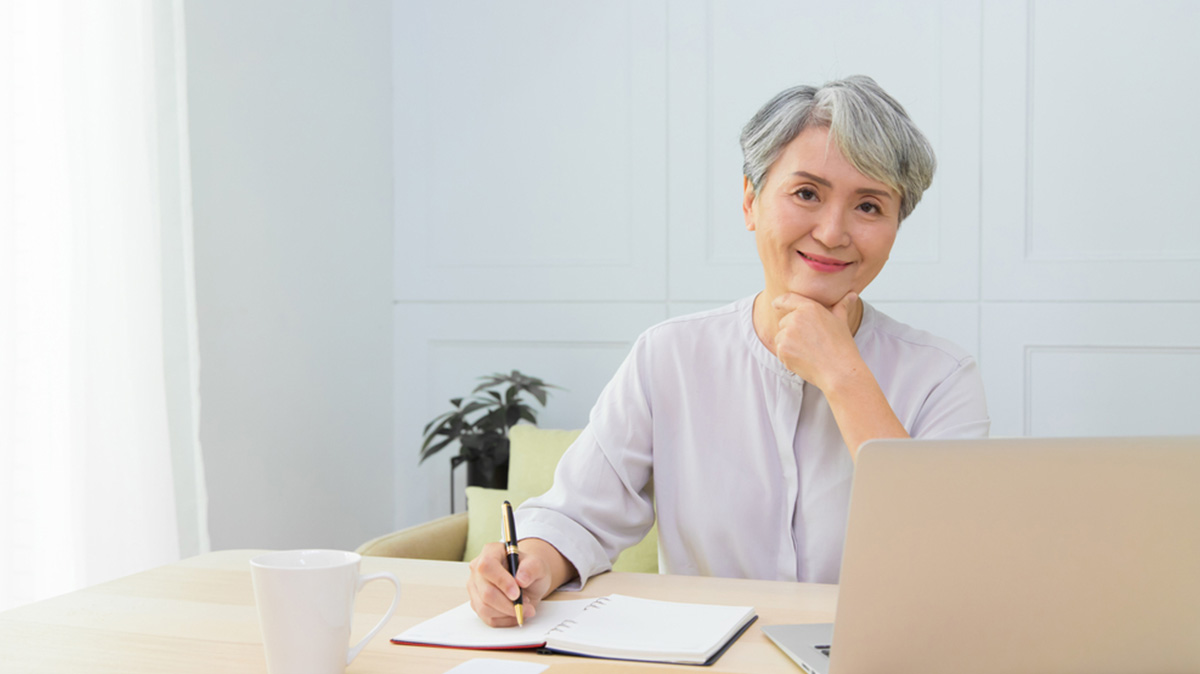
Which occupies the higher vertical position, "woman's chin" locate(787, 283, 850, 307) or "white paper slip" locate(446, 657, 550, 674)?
"woman's chin" locate(787, 283, 850, 307)

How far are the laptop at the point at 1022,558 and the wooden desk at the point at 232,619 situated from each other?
0.18 metres

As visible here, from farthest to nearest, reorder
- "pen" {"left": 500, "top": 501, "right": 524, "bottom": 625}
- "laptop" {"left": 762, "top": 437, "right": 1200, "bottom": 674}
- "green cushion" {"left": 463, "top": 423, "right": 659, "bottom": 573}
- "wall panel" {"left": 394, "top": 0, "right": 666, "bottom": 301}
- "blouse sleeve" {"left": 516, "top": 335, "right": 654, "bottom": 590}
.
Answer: "wall panel" {"left": 394, "top": 0, "right": 666, "bottom": 301}, "green cushion" {"left": 463, "top": 423, "right": 659, "bottom": 573}, "blouse sleeve" {"left": 516, "top": 335, "right": 654, "bottom": 590}, "pen" {"left": 500, "top": 501, "right": 524, "bottom": 625}, "laptop" {"left": 762, "top": 437, "right": 1200, "bottom": 674}

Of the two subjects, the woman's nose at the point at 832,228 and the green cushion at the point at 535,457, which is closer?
the woman's nose at the point at 832,228

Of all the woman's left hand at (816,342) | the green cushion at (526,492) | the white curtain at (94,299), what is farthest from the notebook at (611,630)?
the white curtain at (94,299)

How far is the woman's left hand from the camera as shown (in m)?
1.24

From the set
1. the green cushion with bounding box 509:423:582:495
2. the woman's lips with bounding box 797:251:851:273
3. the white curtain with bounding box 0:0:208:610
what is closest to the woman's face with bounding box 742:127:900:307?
the woman's lips with bounding box 797:251:851:273

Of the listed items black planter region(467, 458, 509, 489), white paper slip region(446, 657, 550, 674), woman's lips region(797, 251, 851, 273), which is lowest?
black planter region(467, 458, 509, 489)

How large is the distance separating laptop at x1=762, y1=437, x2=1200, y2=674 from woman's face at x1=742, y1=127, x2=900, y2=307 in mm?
686

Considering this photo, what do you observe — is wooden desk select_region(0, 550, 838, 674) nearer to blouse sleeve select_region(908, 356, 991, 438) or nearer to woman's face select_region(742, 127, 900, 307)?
blouse sleeve select_region(908, 356, 991, 438)

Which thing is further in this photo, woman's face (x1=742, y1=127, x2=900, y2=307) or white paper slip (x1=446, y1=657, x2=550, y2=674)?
woman's face (x1=742, y1=127, x2=900, y2=307)

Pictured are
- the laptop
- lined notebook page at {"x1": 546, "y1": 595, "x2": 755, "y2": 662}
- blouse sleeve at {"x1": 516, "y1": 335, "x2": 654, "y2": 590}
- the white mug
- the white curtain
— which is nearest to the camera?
the laptop

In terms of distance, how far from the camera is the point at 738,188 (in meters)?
2.84

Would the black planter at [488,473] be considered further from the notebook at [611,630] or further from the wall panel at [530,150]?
the notebook at [611,630]

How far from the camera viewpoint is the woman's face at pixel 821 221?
1299 mm
